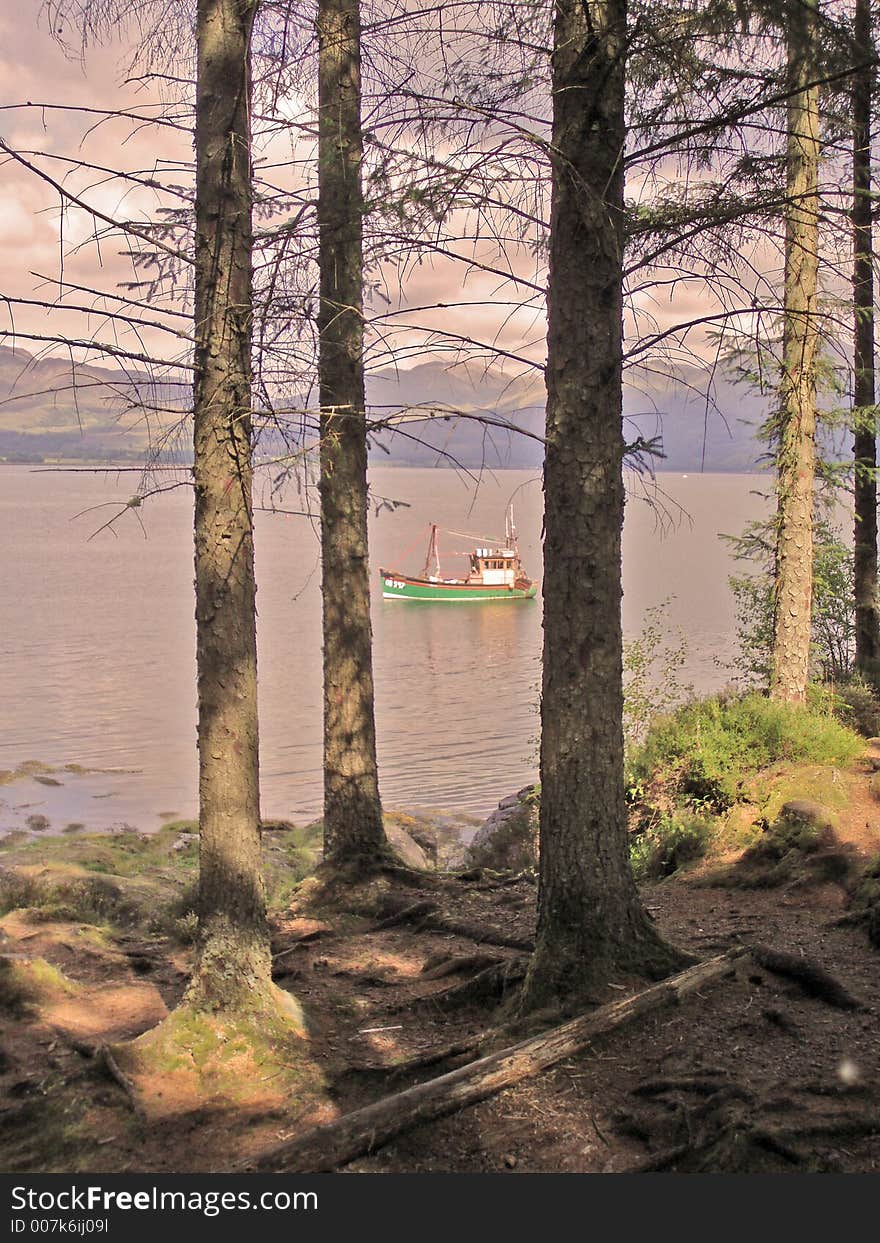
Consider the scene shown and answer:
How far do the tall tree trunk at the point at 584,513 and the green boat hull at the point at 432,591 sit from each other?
50.3 meters

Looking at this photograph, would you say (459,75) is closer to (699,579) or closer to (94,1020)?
(94,1020)

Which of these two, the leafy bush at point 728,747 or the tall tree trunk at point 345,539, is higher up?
the tall tree trunk at point 345,539

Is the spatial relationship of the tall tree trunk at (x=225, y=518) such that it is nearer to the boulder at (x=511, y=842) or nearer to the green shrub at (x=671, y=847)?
the green shrub at (x=671, y=847)

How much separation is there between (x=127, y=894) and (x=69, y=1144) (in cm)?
624

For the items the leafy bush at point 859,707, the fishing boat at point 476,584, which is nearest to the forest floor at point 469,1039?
the leafy bush at point 859,707

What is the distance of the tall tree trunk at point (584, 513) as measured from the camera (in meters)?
5.70

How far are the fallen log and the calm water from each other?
2.77 m

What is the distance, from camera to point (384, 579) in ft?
184

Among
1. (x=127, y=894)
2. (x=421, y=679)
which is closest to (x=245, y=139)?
(x=127, y=894)

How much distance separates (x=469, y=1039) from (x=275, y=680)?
27520 millimetres

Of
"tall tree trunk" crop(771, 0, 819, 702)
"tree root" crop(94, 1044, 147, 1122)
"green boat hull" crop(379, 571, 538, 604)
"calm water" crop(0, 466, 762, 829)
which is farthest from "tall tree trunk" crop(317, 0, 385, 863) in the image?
"green boat hull" crop(379, 571, 538, 604)

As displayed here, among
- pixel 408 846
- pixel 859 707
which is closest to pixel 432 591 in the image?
pixel 408 846

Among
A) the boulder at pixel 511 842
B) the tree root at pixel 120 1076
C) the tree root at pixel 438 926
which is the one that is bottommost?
Answer: the boulder at pixel 511 842

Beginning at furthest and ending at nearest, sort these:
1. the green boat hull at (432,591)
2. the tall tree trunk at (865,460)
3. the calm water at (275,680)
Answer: the green boat hull at (432,591)
the calm water at (275,680)
the tall tree trunk at (865,460)
